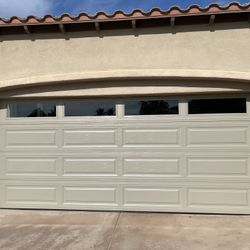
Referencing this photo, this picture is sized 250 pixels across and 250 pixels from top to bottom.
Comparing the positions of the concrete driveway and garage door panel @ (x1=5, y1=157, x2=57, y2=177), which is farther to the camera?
garage door panel @ (x1=5, y1=157, x2=57, y2=177)

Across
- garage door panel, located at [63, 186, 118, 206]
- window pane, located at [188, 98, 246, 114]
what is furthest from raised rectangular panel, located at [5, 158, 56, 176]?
window pane, located at [188, 98, 246, 114]

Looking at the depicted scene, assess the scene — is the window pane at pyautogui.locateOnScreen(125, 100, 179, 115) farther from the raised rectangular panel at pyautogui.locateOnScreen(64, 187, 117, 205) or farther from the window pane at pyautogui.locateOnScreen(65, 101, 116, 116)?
the raised rectangular panel at pyautogui.locateOnScreen(64, 187, 117, 205)

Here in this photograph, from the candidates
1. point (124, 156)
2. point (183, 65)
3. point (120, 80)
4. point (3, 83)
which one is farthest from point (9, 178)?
point (183, 65)

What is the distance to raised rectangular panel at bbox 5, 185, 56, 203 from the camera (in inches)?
284

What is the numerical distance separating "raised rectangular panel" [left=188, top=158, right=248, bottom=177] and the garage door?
0.06ft

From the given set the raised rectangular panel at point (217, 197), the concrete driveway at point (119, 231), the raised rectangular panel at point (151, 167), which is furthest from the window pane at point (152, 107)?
the concrete driveway at point (119, 231)

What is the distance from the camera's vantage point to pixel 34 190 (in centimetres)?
726

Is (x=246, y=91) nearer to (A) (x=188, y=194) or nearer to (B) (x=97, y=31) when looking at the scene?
(A) (x=188, y=194)

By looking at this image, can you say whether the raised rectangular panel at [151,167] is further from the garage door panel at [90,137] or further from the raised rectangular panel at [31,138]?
the raised rectangular panel at [31,138]

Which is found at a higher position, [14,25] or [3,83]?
[14,25]

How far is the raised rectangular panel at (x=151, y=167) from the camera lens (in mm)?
6938

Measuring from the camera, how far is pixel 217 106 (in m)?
6.88

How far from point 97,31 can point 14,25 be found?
162 cm

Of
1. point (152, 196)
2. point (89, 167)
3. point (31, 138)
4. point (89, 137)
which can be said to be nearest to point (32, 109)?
point (31, 138)
